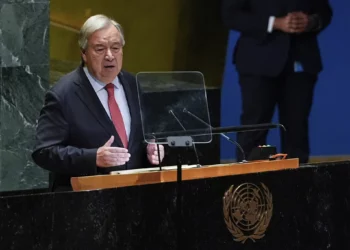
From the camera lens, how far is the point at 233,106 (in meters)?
6.34

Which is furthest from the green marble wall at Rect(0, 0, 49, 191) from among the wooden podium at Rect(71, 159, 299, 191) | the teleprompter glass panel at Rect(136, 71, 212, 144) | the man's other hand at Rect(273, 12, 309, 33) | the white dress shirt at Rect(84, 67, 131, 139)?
the wooden podium at Rect(71, 159, 299, 191)

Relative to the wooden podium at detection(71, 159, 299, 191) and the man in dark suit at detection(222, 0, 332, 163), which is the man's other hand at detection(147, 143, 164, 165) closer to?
the wooden podium at detection(71, 159, 299, 191)

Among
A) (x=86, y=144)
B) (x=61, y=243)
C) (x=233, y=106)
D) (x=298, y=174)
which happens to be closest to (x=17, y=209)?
(x=61, y=243)

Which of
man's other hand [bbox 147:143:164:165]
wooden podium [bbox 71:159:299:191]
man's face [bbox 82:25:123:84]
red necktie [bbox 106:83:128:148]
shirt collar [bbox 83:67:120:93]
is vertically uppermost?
man's face [bbox 82:25:123:84]

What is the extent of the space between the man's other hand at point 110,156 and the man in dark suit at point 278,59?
2.50 m

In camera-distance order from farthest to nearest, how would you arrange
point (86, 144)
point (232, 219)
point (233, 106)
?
1. point (233, 106)
2. point (86, 144)
3. point (232, 219)

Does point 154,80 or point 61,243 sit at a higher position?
point 154,80

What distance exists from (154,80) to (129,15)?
2.30 m

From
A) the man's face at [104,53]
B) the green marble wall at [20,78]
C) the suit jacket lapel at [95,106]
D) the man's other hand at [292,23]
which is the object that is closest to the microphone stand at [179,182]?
the suit jacket lapel at [95,106]

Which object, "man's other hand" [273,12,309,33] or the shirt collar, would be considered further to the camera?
"man's other hand" [273,12,309,33]

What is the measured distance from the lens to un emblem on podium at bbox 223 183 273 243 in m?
3.50

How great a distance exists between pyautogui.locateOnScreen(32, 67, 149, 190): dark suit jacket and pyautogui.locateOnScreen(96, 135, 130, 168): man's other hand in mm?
92

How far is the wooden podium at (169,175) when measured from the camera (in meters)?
3.29

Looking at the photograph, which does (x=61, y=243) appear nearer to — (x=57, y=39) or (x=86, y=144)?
(x=86, y=144)
